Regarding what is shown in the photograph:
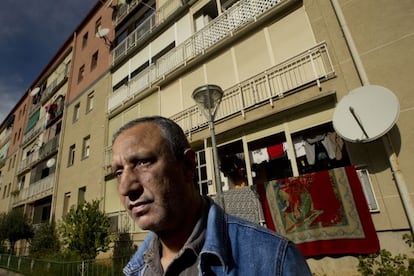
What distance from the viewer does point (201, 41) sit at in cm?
967

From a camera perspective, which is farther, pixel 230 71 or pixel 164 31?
pixel 164 31

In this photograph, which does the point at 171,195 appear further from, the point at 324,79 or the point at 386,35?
the point at 386,35

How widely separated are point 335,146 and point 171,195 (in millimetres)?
5433

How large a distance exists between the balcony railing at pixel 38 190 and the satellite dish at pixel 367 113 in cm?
1798

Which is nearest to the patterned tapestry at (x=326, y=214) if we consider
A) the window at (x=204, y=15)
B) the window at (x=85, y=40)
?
the window at (x=204, y=15)

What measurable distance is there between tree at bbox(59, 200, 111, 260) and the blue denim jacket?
911 cm

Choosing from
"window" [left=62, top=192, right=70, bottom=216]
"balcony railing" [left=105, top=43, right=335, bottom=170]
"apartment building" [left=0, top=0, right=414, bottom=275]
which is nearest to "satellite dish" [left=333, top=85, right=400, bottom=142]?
"apartment building" [left=0, top=0, right=414, bottom=275]

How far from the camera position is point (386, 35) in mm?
5258

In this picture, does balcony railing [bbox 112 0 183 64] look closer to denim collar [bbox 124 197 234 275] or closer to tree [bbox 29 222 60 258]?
tree [bbox 29 222 60 258]

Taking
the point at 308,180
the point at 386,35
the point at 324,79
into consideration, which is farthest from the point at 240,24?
the point at 308,180

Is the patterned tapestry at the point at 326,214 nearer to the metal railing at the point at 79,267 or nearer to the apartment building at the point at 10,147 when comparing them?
the metal railing at the point at 79,267

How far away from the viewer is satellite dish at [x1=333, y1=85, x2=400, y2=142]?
4320mm

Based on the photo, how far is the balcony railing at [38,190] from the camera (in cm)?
1659

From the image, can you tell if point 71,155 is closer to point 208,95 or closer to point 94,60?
point 94,60
